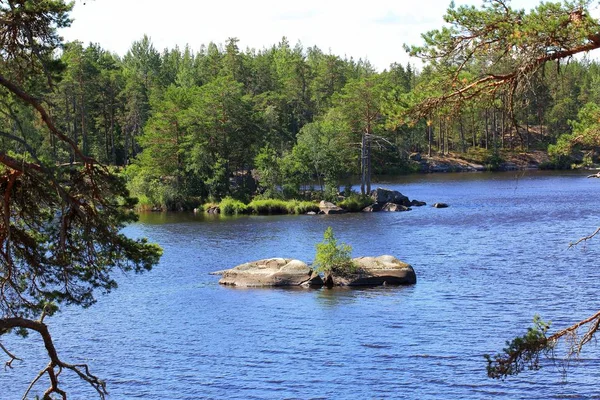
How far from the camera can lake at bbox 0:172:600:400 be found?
23344 mm

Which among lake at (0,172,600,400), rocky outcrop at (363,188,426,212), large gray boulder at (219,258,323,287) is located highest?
rocky outcrop at (363,188,426,212)

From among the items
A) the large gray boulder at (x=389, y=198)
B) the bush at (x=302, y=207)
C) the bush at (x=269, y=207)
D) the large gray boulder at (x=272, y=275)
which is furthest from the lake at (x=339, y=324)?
the large gray boulder at (x=389, y=198)

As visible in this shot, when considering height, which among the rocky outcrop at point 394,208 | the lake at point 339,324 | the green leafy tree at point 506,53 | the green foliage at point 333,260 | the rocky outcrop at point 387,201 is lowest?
the lake at point 339,324

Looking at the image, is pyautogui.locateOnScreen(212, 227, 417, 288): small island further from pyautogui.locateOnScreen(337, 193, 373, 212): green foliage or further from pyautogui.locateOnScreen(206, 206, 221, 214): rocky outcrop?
pyautogui.locateOnScreen(206, 206, 221, 214): rocky outcrop

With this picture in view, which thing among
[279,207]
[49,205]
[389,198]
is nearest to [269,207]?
[279,207]

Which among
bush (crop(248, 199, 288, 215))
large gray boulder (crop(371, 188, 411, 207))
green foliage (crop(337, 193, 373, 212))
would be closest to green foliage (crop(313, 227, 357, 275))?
green foliage (crop(337, 193, 373, 212))

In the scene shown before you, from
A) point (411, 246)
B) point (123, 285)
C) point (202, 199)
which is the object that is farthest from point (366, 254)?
point (202, 199)

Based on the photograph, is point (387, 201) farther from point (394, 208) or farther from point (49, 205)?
point (49, 205)

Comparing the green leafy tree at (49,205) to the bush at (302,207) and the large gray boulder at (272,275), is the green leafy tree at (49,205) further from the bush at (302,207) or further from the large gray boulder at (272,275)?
the bush at (302,207)

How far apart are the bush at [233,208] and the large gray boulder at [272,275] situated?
31.1 metres

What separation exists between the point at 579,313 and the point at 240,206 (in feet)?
145

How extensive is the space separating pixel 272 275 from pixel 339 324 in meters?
8.16

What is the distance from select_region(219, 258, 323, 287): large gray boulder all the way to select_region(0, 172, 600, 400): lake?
0.83m

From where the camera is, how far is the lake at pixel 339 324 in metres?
23.3
